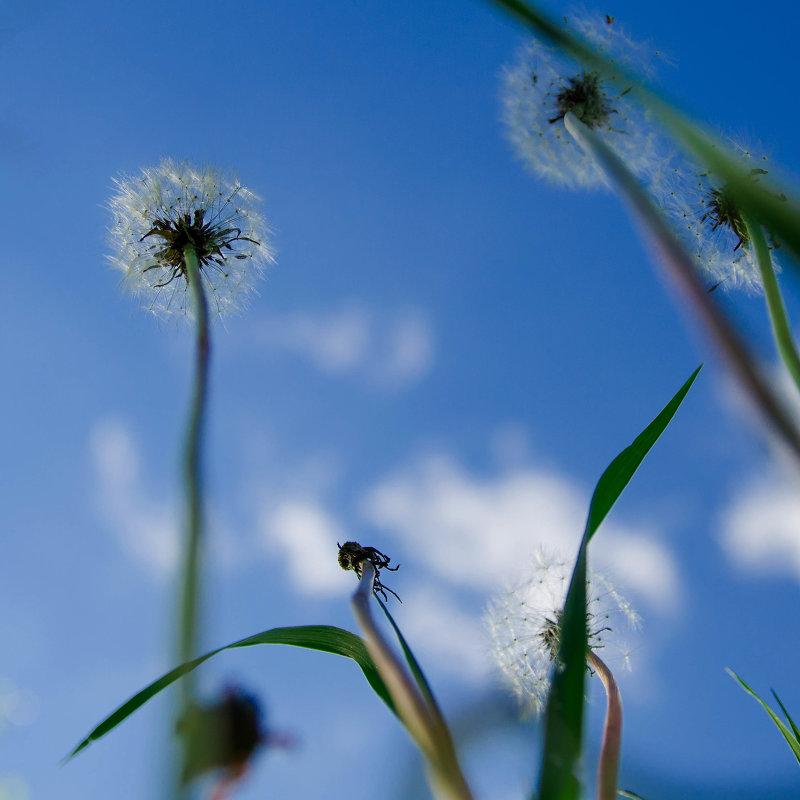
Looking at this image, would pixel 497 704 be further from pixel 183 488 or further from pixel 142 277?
pixel 142 277

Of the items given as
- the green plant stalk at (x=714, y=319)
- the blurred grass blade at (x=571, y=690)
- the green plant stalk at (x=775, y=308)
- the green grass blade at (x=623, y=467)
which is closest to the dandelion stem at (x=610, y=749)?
the blurred grass blade at (x=571, y=690)

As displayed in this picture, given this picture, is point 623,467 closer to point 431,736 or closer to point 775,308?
point 775,308

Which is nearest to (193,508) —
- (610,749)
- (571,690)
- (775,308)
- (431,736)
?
(431,736)

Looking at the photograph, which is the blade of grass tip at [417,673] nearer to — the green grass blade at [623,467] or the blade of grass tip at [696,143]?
the green grass blade at [623,467]

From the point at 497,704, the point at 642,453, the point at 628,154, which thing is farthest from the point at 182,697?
the point at 628,154

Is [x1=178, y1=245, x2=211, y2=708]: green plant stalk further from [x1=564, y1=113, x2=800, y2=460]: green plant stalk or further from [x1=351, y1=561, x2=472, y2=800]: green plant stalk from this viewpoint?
[x1=564, y1=113, x2=800, y2=460]: green plant stalk

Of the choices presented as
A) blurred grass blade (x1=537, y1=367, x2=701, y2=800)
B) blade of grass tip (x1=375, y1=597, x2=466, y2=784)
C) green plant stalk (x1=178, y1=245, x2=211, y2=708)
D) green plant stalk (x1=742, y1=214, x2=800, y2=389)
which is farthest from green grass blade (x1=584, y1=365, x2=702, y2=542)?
green plant stalk (x1=178, y1=245, x2=211, y2=708)
